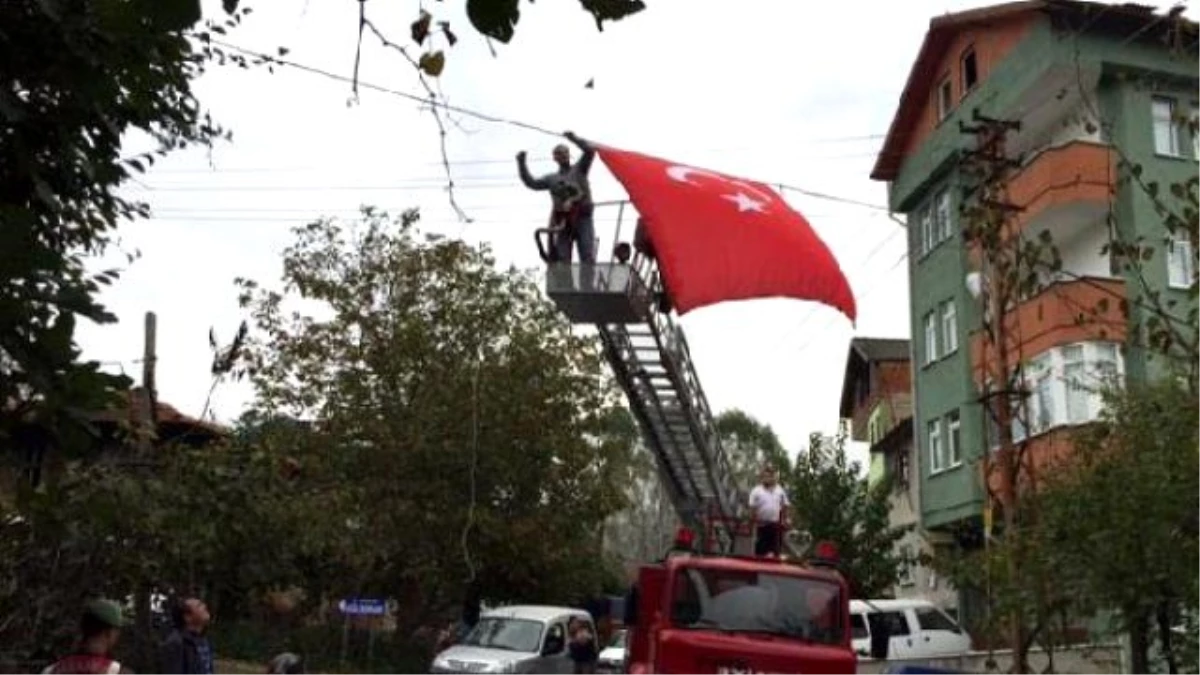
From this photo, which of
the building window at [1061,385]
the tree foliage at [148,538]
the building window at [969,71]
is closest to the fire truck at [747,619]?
the tree foliage at [148,538]

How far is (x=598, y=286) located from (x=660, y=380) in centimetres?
262

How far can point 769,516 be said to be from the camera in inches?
640

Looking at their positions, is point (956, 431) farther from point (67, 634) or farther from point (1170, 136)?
point (67, 634)

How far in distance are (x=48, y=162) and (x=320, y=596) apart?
3000cm

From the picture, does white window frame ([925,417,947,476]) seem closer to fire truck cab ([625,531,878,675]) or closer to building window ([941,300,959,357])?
building window ([941,300,959,357])

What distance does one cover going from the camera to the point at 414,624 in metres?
35.2

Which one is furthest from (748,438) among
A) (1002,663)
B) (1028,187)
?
(1002,663)

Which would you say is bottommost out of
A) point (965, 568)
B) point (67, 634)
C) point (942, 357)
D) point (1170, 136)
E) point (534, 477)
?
point (67, 634)

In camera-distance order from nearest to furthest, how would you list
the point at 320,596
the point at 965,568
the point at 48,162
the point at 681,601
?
the point at 48,162 < the point at 681,601 < the point at 965,568 < the point at 320,596

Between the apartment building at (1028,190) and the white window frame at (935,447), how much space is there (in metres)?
0.06

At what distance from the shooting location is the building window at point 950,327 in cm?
3509

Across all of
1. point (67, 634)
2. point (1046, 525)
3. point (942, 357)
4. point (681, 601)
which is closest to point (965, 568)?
point (1046, 525)

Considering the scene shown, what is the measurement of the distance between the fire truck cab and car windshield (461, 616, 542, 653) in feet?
42.5

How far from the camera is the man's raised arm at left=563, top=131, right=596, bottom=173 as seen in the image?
15.7 m
